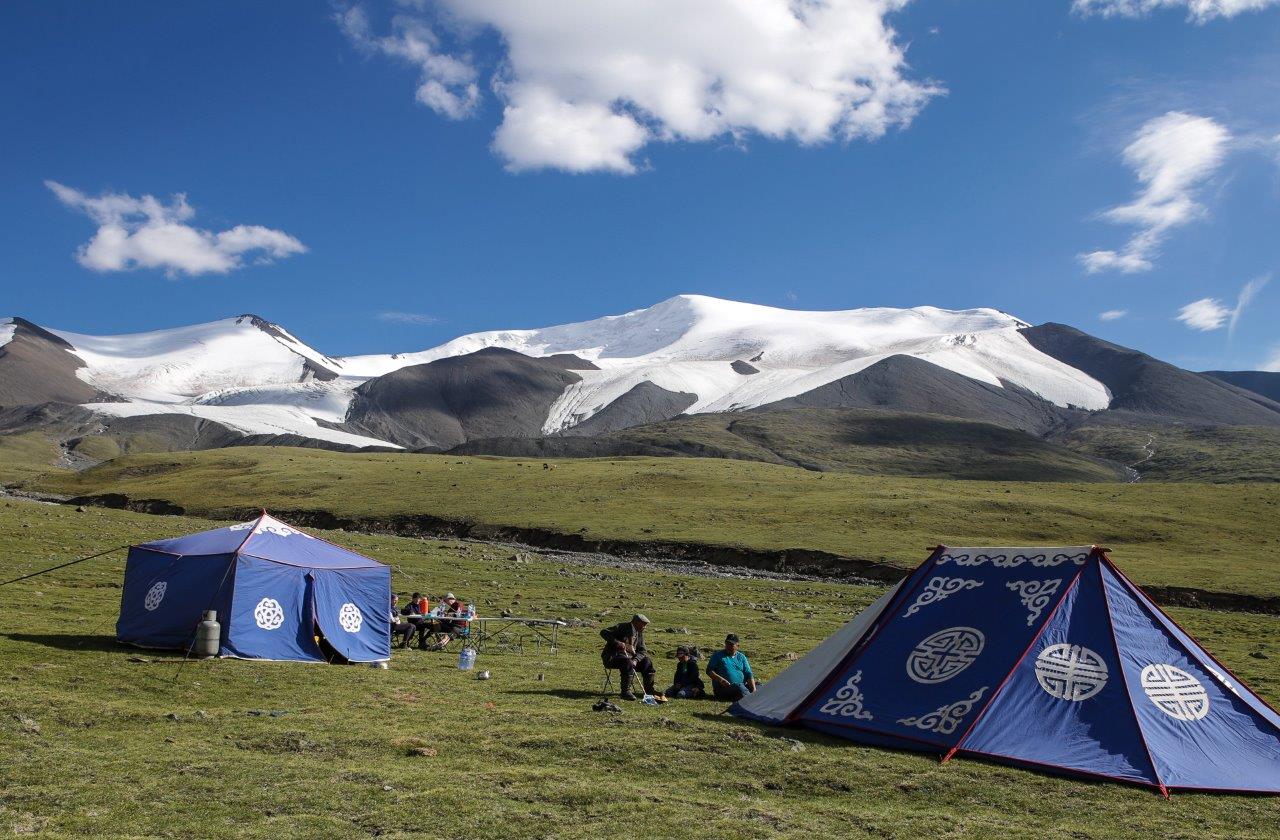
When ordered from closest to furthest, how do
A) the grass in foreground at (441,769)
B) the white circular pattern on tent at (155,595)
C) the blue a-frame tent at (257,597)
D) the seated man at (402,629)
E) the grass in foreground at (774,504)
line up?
the grass in foreground at (441,769)
the blue a-frame tent at (257,597)
the white circular pattern on tent at (155,595)
the seated man at (402,629)
the grass in foreground at (774,504)

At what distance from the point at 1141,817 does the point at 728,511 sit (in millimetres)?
68208

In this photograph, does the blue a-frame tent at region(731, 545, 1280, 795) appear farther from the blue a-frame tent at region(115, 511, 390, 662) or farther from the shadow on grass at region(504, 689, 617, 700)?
the blue a-frame tent at region(115, 511, 390, 662)

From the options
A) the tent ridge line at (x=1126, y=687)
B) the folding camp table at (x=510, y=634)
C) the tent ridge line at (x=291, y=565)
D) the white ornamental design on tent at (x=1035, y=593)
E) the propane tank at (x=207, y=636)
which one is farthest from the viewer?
the folding camp table at (x=510, y=634)

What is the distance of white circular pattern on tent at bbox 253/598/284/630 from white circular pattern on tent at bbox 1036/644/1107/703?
15.8 meters

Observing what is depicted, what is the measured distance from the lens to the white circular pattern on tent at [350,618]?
2314 cm

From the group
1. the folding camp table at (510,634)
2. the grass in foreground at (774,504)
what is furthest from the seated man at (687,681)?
the grass in foreground at (774,504)

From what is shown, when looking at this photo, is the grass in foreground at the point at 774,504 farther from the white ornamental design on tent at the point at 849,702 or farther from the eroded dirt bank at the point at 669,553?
the white ornamental design on tent at the point at 849,702

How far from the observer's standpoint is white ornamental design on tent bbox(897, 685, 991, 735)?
15.1 m

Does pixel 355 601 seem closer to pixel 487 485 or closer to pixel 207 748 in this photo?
pixel 207 748

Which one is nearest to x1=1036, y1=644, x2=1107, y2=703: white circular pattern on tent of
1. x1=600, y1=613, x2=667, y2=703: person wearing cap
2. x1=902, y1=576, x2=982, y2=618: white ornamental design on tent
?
x1=902, y1=576, x2=982, y2=618: white ornamental design on tent

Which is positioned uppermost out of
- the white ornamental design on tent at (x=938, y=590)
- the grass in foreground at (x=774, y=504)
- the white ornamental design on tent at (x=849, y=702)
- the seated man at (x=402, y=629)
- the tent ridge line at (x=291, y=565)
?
the grass in foreground at (x=774, y=504)

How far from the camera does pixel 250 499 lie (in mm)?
87812

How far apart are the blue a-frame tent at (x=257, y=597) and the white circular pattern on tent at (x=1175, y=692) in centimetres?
1629

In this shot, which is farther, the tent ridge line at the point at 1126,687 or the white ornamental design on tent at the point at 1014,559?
the white ornamental design on tent at the point at 1014,559
